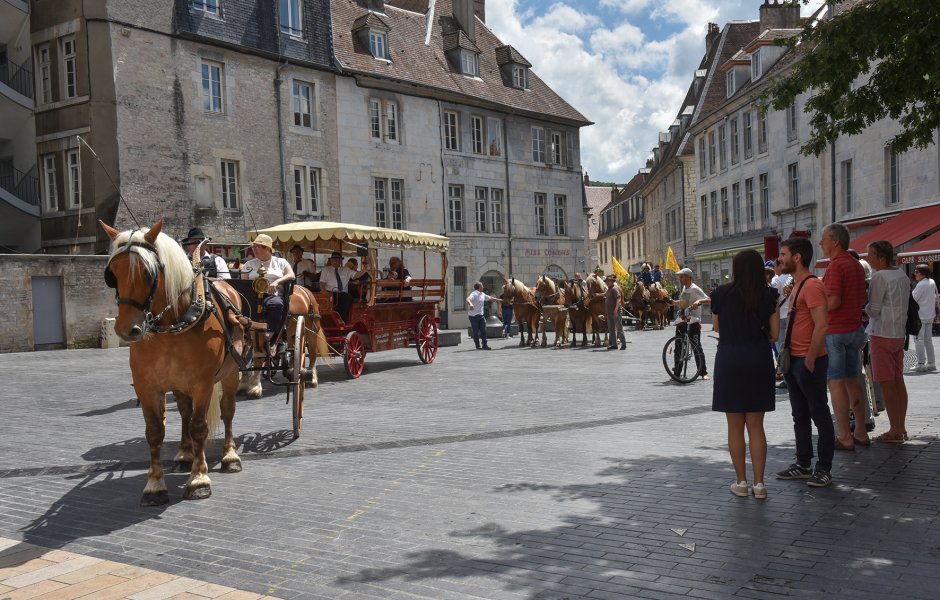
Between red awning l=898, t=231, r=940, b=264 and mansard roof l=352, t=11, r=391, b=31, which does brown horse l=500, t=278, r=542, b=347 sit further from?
mansard roof l=352, t=11, r=391, b=31

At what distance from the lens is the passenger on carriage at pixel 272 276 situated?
8.91 metres

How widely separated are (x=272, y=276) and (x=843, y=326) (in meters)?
5.55

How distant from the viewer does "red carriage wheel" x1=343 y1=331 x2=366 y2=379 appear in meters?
14.6

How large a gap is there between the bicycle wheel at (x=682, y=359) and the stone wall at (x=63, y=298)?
15.8m

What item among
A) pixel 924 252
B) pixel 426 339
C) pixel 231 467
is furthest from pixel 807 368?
pixel 924 252

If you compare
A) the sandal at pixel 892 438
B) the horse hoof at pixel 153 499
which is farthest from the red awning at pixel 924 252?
the horse hoof at pixel 153 499

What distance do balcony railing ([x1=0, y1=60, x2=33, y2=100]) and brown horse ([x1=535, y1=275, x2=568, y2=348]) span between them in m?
16.1

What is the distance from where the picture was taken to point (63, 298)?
23.0 meters

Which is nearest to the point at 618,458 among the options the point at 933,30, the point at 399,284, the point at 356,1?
the point at 933,30

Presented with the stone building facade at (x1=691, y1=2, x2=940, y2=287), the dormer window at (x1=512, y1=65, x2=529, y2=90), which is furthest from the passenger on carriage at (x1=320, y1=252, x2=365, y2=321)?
the dormer window at (x1=512, y1=65, x2=529, y2=90)

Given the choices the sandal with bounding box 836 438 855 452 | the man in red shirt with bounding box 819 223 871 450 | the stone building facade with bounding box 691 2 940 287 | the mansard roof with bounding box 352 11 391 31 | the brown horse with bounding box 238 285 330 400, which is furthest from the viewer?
the mansard roof with bounding box 352 11 391 31

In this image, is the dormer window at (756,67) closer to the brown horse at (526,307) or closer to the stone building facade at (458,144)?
the stone building facade at (458,144)

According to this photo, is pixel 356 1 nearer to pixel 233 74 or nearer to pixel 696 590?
pixel 233 74

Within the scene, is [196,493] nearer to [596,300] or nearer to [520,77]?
[596,300]
